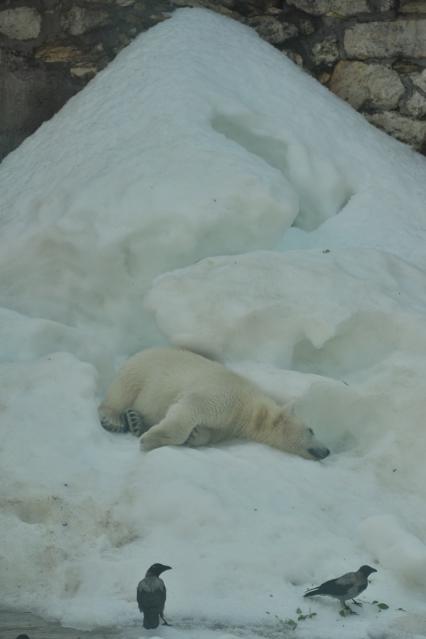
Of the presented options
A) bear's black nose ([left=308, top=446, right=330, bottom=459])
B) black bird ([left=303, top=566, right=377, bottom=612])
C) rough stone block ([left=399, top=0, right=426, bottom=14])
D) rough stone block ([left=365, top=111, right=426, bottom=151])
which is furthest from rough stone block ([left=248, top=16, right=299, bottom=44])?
black bird ([left=303, top=566, right=377, bottom=612])

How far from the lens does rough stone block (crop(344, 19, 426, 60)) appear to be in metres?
9.47

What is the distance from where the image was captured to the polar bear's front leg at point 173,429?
6.16 m

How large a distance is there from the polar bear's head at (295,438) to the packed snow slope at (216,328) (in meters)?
0.09

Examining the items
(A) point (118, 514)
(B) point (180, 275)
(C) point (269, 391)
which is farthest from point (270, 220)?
(A) point (118, 514)

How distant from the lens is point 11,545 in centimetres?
530

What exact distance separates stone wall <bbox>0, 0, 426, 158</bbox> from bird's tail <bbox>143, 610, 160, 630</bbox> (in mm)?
5873

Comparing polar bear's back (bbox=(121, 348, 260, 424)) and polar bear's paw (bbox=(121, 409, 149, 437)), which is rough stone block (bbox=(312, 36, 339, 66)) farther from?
polar bear's paw (bbox=(121, 409, 149, 437))

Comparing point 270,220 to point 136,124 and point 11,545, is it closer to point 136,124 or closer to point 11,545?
point 136,124

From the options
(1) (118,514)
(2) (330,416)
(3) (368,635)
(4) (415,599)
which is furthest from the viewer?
(2) (330,416)

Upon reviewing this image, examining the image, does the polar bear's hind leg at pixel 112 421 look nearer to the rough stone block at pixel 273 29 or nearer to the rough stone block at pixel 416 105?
the rough stone block at pixel 416 105

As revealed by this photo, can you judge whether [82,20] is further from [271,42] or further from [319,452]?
[319,452]

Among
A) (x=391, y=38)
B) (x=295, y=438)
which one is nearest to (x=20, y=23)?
(x=391, y=38)

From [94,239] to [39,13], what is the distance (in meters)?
2.96

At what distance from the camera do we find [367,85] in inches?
379
